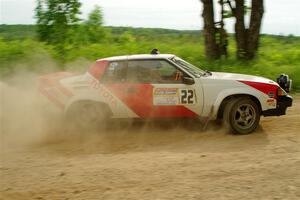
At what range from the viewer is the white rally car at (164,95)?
837 centimetres

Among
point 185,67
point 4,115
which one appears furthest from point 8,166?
point 185,67

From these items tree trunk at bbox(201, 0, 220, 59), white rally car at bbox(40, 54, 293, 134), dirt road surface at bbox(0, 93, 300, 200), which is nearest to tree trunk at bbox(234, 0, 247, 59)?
tree trunk at bbox(201, 0, 220, 59)

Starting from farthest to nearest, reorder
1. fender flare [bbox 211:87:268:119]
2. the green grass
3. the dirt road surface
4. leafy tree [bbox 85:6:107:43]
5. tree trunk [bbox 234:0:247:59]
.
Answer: leafy tree [bbox 85:6:107:43], tree trunk [bbox 234:0:247:59], the green grass, fender flare [bbox 211:87:268:119], the dirt road surface

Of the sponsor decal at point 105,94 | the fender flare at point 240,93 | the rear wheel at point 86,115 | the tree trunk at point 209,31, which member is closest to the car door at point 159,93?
the sponsor decal at point 105,94

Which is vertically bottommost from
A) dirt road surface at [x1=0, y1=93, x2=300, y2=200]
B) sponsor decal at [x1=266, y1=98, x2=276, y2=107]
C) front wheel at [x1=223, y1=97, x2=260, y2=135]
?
dirt road surface at [x1=0, y1=93, x2=300, y2=200]

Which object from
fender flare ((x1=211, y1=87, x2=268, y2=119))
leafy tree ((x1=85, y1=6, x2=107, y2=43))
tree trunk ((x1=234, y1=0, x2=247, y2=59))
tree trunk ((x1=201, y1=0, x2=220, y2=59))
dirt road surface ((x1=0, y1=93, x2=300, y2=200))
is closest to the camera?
dirt road surface ((x1=0, y1=93, x2=300, y2=200))

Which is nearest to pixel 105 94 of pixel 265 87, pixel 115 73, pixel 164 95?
pixel 115 73

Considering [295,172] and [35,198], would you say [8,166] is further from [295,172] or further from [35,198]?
[295,172]

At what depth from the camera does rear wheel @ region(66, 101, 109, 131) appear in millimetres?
8591

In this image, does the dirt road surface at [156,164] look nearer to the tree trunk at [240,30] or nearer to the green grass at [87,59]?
the green grass at [87,59]

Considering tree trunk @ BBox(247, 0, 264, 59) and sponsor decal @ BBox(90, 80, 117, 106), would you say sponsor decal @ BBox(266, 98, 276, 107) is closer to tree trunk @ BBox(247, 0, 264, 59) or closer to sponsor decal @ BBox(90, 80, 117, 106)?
sponsor decal @ BBox(90, 80, 117, 106)

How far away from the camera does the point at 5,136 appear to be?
891 centimetres

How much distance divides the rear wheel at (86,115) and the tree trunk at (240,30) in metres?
7.77

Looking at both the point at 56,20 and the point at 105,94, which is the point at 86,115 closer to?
the point at 105,94
